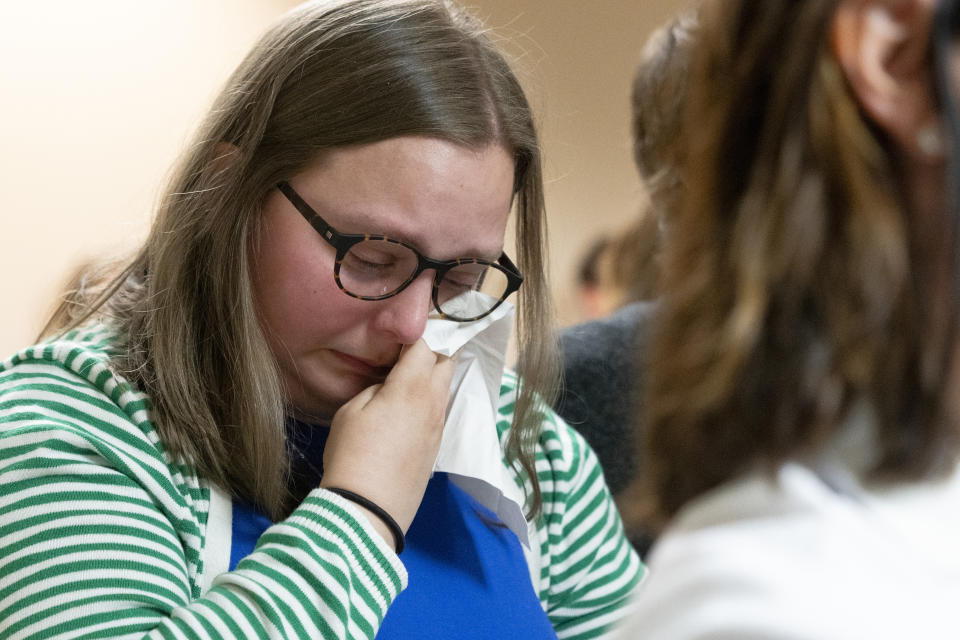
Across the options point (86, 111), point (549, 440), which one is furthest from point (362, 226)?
point (86, 111)

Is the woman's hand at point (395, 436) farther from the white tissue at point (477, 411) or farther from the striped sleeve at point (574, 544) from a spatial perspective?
the striped sleeve at point (574, 544)

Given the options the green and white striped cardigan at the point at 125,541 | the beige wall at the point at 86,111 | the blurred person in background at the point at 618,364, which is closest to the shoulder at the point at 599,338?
the blurred person in background at the point at 618,364

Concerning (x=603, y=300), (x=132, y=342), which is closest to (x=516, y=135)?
(x=132, y=342)

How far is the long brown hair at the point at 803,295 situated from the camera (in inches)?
16.0

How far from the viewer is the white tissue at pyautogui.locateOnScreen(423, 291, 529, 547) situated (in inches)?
44.1

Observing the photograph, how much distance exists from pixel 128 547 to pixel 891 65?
714 mm

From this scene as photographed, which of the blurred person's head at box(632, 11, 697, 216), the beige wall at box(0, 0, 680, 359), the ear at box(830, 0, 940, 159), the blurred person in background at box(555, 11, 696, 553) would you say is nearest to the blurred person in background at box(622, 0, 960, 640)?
the ear at box(830, 0, 940, 159)

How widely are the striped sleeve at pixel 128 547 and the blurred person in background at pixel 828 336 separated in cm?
48

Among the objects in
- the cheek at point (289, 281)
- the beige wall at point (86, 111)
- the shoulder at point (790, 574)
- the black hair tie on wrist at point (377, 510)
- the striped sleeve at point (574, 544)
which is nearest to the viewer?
the shoulder at point (790, 574)

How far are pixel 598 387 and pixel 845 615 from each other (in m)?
1.12

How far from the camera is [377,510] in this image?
929 mm

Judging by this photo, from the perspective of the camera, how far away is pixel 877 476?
420mm

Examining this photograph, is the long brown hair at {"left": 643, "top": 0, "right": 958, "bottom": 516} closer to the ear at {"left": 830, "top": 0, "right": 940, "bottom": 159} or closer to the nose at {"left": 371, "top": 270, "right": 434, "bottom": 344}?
the ear at {"left": 830, "top": 0, "right": 940, "bottom": 159}

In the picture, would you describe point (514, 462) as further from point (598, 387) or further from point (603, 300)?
point (603, 300)
